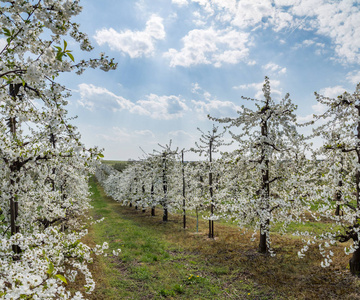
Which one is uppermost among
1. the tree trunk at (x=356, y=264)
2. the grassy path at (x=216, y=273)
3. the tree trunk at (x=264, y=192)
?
the tree trunk at (x=264, y=192)

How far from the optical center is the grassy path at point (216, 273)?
877 cm

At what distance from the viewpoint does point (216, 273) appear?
10.9 meters

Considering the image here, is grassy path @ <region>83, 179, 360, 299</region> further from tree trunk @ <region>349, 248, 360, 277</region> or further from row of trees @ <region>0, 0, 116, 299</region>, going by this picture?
row of trees @ <region>0, 0, 116, 299</region>

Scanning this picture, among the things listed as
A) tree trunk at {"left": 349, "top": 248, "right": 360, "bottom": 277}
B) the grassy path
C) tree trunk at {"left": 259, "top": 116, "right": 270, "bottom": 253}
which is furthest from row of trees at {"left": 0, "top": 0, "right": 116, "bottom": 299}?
tree trunk at {"left": 349, "top": 248, "right": 360, "bottom": 277}

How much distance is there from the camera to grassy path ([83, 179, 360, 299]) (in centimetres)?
877

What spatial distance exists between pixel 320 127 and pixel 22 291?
10.2 m

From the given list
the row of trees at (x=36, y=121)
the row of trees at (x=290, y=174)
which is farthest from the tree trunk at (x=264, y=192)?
the row of trees at (x=36, y=121)

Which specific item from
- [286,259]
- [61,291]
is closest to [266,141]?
[286,259]

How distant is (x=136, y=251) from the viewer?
1426cm

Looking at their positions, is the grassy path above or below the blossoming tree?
below

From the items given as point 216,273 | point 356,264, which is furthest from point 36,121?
point 356,264

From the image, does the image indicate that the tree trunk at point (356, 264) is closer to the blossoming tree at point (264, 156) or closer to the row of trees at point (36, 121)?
the blossoming tree at point (264, 156)

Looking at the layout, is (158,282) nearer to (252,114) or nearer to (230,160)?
(230,160)

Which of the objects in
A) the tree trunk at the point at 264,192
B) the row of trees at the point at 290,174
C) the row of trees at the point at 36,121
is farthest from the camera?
the tree trunk at the point at 264,192
